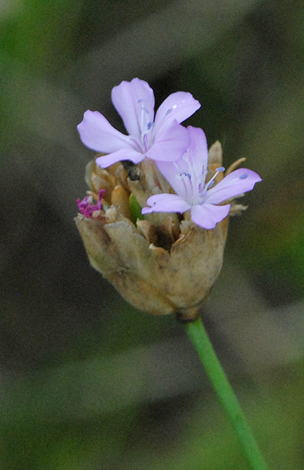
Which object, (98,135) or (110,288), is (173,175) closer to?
(98,135)

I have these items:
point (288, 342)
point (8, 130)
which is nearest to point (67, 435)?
point (288, 342)

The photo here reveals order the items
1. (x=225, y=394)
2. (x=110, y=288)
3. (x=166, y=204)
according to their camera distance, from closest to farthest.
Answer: (x=166, y=204) → (x=225, y=394) → (x=110, y=288)

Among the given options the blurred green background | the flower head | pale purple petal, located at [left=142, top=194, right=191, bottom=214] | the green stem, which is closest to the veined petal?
the flower head

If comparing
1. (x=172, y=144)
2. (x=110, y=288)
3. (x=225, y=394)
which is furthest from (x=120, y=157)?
(x=110, y=288)

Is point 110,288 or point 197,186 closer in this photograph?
point 197,186

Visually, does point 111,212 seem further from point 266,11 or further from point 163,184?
point 266,11

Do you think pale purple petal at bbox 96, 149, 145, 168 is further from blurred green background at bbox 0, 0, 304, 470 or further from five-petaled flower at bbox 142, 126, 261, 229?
blurred green background at bbox 0, 0, 304, 470

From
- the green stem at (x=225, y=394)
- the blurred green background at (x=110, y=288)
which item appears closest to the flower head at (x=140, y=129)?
the green stem at (x=225, y=394)
